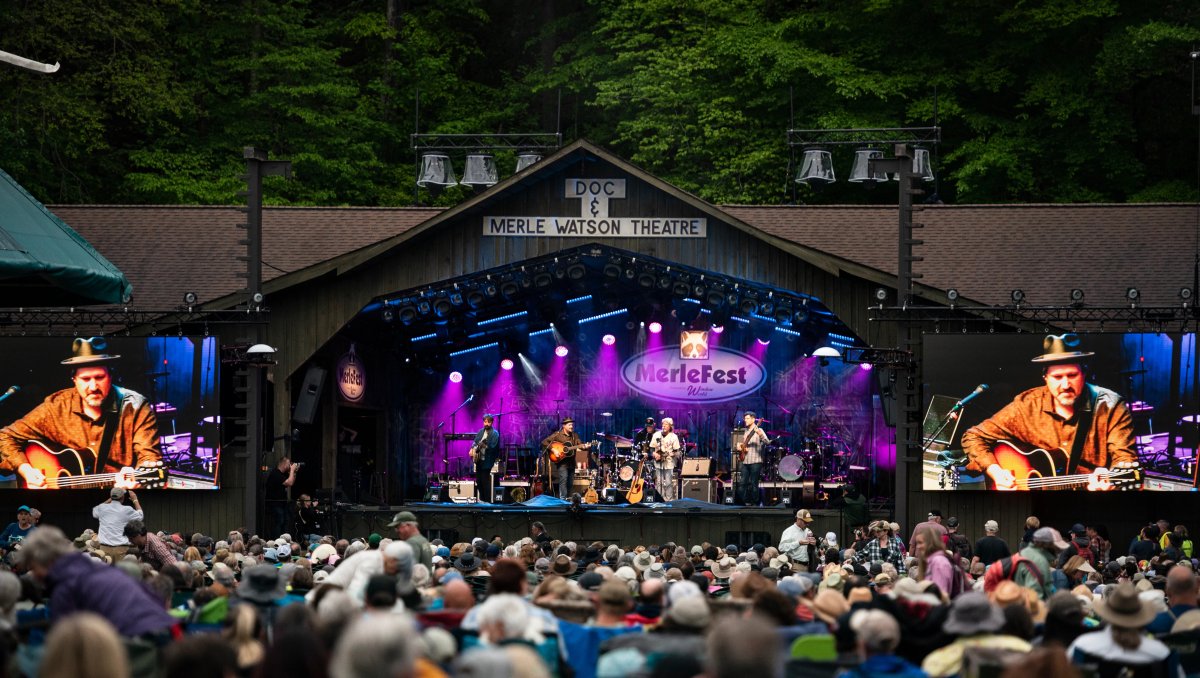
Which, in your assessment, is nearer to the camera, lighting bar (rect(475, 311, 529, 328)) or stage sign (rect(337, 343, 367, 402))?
stage sign (rect(337, 343, 367, 402))

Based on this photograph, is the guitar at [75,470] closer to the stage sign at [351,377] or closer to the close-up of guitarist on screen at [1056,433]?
the stage sign at [351,377]

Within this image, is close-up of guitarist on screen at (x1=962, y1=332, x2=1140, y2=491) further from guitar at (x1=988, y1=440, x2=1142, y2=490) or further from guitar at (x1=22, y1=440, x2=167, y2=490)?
guitar at (x1=22, y1=440, x2=167, y2=490)

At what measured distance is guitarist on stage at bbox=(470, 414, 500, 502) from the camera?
2544 cm

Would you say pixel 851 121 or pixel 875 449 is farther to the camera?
pixel 851 121

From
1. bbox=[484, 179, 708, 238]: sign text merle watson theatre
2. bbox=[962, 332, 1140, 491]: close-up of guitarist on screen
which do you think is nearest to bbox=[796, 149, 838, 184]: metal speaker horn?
bbox=[484, 179, 708, 238]: sign text merle watson theatre

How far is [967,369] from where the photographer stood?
21750mm

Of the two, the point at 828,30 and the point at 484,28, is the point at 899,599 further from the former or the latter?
the point at 484,28

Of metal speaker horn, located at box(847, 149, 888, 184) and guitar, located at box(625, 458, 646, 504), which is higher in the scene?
metal speaker horn, located at box(847, 149, 888, 184)

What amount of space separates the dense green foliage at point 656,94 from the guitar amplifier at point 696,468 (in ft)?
30.7

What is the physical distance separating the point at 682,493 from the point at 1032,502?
5.05 m

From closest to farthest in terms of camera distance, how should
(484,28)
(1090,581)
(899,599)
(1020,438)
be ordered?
(899,599) < (1090,581) < (1020,438) < (484,28)

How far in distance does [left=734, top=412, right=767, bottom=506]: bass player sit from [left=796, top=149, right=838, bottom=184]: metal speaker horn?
483cm

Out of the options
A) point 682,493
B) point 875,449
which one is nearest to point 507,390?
point 682,493

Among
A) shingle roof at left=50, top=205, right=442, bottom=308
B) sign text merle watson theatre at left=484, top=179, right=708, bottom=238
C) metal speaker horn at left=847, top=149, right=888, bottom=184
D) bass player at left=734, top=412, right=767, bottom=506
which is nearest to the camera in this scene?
sign text merle watson theatre at left=484, top=179, right=708, bottom=238
